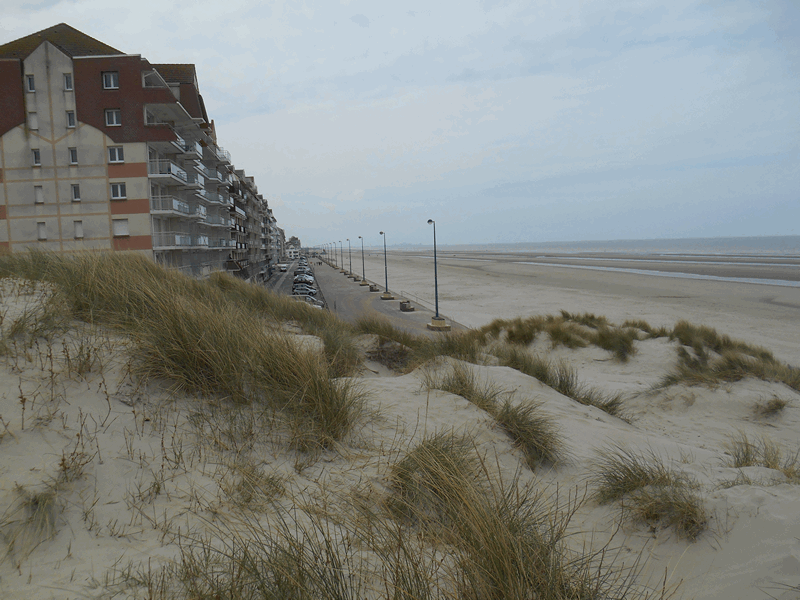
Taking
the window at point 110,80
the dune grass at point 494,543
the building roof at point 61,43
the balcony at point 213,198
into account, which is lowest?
the dune grass at point 494,543

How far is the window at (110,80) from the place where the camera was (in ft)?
101

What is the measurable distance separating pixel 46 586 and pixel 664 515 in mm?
4166

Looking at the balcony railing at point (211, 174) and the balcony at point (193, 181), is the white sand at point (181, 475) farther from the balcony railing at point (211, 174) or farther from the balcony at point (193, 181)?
the balcony railing at point (211, 174)

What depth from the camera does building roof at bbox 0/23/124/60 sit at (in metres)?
32.0

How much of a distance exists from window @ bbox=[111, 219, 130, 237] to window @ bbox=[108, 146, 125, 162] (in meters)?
4.33

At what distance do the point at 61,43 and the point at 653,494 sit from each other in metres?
44.5

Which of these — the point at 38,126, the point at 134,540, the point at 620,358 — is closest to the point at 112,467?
the point at 134,540

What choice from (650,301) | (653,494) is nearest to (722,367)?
(653,494)

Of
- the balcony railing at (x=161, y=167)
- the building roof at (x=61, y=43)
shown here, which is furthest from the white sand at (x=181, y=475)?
the building roof at (x=61, y=43)

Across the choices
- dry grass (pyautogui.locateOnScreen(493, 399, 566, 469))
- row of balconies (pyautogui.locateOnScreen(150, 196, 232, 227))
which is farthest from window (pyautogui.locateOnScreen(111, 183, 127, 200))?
dry grass (pyautogui.locateOnScreen(493, 399, 566, 469))

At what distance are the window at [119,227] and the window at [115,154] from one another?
14.2ft

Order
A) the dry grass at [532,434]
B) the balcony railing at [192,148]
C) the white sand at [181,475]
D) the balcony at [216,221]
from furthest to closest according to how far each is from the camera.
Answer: the balcony at [216,221] < the balcony railing at [192,148] < the dry grass at [532,434] < the white sand at [181,475]

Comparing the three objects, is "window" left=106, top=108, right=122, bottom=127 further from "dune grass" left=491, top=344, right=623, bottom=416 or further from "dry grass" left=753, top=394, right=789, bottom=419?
"dry grass" left=753, top=394, right=789, bottom=419

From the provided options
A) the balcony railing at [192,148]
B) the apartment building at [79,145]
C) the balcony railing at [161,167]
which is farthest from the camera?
the balcony railing at [192,148]
